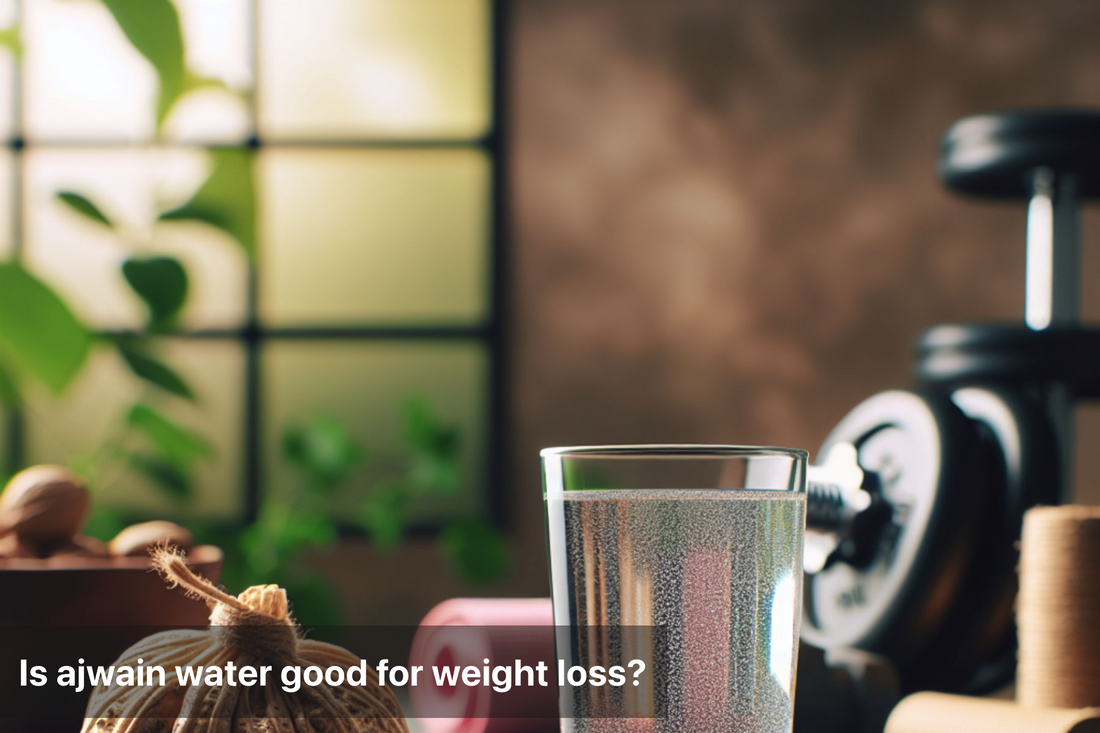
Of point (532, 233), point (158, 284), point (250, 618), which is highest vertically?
point (532, 233)

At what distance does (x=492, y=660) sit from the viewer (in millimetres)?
403

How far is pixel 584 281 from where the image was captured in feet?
7.16

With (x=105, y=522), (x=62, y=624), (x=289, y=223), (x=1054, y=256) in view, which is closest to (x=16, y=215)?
(x=289, y=223)

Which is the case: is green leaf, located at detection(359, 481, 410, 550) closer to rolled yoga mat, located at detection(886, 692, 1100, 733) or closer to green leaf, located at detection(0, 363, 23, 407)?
green leaf, located at detection(0, 363, 23, 407)

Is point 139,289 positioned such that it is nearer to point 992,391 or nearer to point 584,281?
point 992,391

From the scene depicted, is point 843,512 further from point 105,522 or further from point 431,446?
point 105,522

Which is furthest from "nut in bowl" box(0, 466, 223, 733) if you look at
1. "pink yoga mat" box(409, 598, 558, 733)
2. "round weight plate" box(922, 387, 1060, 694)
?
"round weight plate" box(922, 387, 1060, 694)

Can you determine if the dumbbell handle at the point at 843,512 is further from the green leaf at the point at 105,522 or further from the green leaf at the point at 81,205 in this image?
the green leaf at the point at 105,522

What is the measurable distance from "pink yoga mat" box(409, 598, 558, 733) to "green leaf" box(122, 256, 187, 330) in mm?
798

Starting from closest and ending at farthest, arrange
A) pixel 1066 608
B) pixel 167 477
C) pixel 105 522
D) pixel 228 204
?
pixel 1066 608
pixel 228 204
pixel 167 477
pixel 105 522

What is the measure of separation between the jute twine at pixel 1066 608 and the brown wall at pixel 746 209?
5.83ft

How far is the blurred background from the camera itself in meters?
2.16

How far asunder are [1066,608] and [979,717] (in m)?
0.06

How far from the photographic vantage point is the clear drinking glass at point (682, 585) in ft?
0.92
